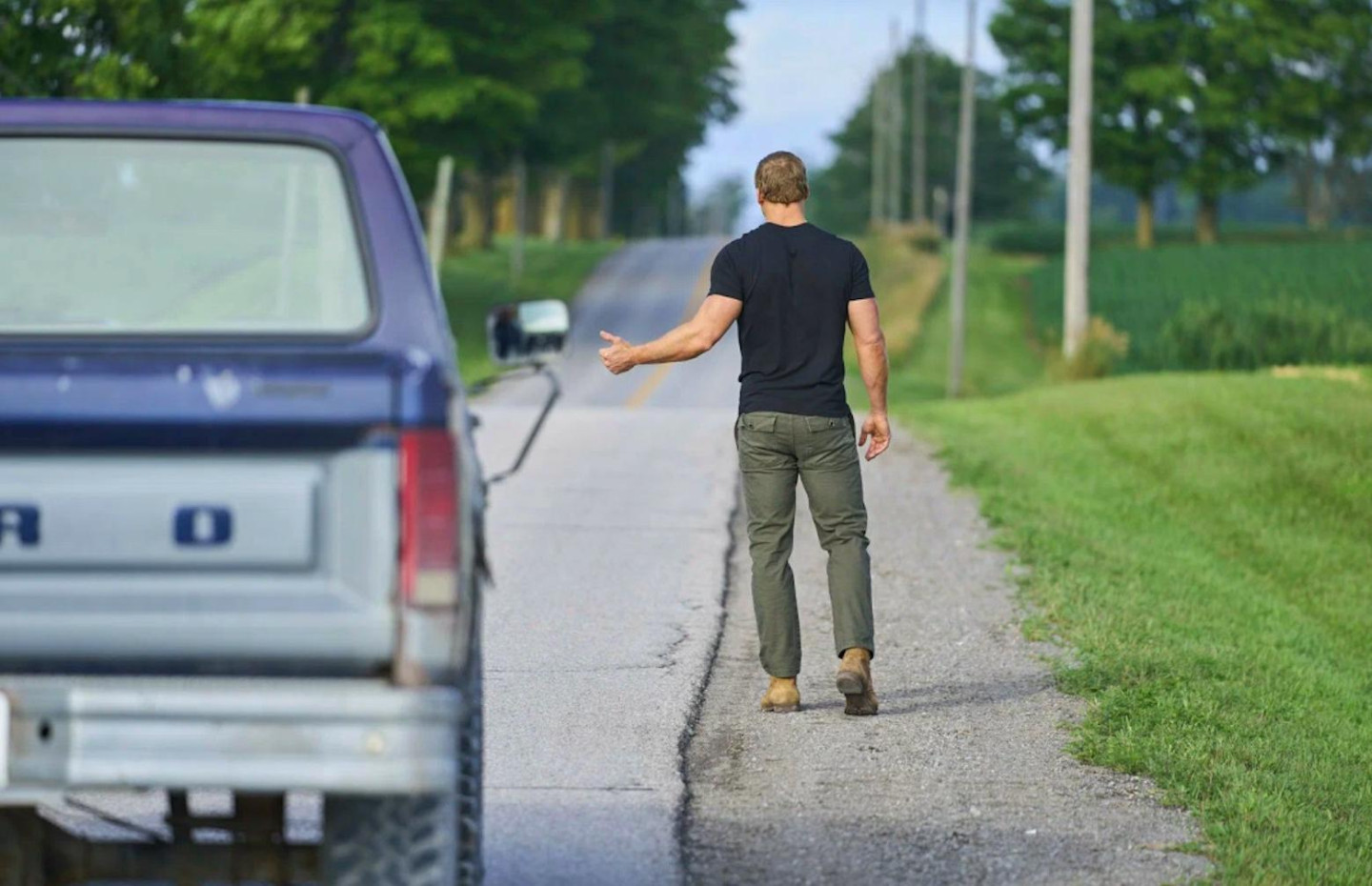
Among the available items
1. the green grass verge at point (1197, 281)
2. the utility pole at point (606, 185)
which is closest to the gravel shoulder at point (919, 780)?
the green grass verge at point (1197, 281)

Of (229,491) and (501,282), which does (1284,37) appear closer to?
(501,282)

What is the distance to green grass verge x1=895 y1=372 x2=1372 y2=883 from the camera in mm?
A: 7211

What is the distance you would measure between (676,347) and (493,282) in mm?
52233

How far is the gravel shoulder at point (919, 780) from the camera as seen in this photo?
20.5 feet

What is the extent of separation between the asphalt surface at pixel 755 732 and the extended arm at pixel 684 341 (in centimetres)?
128

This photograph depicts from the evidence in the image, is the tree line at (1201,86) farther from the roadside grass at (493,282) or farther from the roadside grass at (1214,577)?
the roadside grass at (1214,577)

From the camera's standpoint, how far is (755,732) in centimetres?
793

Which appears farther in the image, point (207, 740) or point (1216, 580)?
point (1216, 580)

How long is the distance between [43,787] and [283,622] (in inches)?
20.1

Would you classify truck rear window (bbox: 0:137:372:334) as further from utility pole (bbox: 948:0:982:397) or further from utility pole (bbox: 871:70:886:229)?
utility pole (bbox: 871:70:886:229)

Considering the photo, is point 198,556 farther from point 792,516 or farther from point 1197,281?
point 1197,281

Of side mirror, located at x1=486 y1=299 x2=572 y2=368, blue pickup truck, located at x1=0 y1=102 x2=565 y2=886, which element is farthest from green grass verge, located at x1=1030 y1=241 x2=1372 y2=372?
blue pickup truck, located at x1=0 y1=102 x2=565 y2=886

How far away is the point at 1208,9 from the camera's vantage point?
267 feet

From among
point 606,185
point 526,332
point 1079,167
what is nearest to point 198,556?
point 526,332
